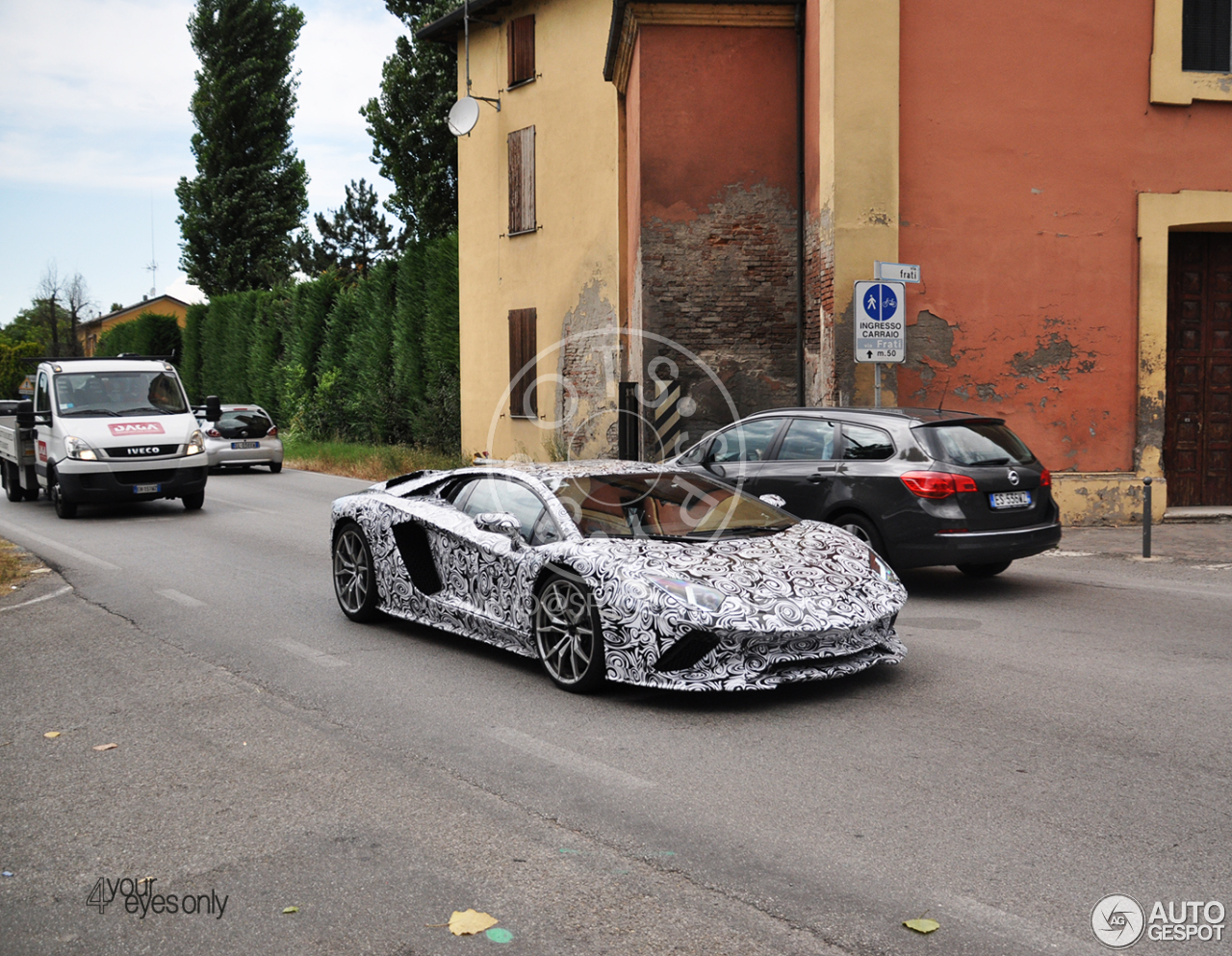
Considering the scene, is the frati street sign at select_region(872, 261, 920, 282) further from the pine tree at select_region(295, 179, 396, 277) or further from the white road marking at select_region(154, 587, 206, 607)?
the pine tree at select_region(295, 179, 396, 277)

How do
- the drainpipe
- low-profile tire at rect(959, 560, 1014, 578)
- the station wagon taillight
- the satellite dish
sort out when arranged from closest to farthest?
the station wagon taillight < low-profile tire at rect(959, 560, 1014, 578) < the drainpipe < the satellite dish

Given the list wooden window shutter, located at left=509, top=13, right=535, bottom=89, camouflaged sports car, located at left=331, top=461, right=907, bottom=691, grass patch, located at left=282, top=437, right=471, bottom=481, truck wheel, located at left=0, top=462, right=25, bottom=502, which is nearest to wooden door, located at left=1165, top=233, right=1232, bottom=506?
camouflaged sports car, located at left=331, top=461, right=907, bottom=691

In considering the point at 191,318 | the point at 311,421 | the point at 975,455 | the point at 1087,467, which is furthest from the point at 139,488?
the point at 191,318

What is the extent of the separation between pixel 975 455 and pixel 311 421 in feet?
89.8

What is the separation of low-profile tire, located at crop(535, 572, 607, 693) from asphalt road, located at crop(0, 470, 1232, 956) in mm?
132

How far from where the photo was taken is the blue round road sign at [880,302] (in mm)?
13062

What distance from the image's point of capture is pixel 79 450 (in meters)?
15.8

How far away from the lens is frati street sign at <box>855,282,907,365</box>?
42.9 ft

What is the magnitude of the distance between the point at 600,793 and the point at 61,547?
34.5ft

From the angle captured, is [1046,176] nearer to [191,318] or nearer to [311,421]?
[311,421]

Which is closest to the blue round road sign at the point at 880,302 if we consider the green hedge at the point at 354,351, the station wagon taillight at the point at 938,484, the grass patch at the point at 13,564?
the station wagon taillight at the point at 938,484

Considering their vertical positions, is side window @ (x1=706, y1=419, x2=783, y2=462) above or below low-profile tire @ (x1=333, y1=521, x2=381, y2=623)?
above

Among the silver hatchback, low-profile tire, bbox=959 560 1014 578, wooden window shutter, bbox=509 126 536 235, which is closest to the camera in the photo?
low-profile tire, bbox=959 560 1014 578

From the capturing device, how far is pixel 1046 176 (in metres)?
14.9
